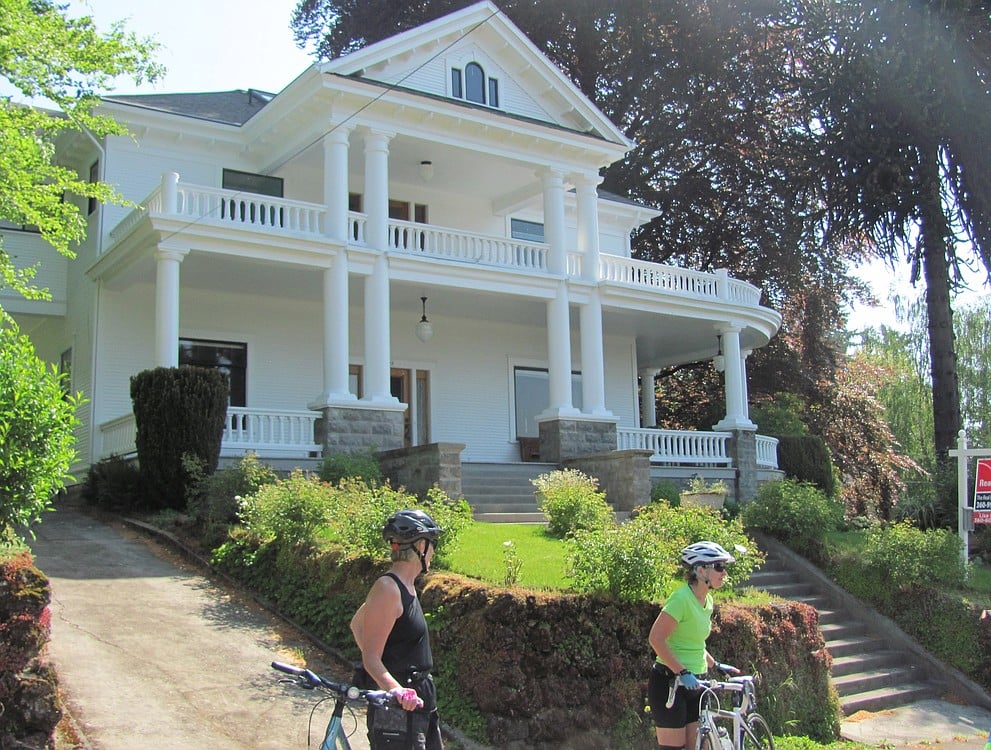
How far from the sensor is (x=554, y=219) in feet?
72.4

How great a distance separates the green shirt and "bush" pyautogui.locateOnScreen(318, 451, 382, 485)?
9.96 meters

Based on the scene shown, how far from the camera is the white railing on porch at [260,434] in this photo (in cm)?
1775

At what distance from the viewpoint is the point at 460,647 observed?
8.79m

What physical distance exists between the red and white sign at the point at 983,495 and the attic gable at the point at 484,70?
1092 centimetres

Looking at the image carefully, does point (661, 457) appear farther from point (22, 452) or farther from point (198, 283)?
point (22, 452)

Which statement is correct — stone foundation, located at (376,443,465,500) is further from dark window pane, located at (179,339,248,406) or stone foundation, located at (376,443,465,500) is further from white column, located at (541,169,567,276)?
white column, located at (541,169,567,276)

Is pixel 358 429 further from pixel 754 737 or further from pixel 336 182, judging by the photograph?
pixel 754 737

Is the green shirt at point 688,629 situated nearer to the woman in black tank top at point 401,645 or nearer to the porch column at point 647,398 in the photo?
the woman in black tank top at point 401,645

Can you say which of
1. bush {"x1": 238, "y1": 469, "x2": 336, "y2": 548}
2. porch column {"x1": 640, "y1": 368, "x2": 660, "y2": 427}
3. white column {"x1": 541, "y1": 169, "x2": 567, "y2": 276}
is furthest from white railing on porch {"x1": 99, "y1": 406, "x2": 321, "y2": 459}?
porch column {"x1": 640, "y1": 368, "x2": 660, "y2": 427}

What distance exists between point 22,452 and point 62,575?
4.66 m

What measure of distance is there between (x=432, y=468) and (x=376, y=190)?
6384 mm

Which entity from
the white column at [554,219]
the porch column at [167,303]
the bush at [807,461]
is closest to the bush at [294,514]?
the porch column at [167,303]

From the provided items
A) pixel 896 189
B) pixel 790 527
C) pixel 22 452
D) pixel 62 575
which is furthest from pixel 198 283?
pixel 896 189

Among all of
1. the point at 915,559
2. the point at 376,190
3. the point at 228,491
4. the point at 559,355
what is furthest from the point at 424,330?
the point at 915,559
